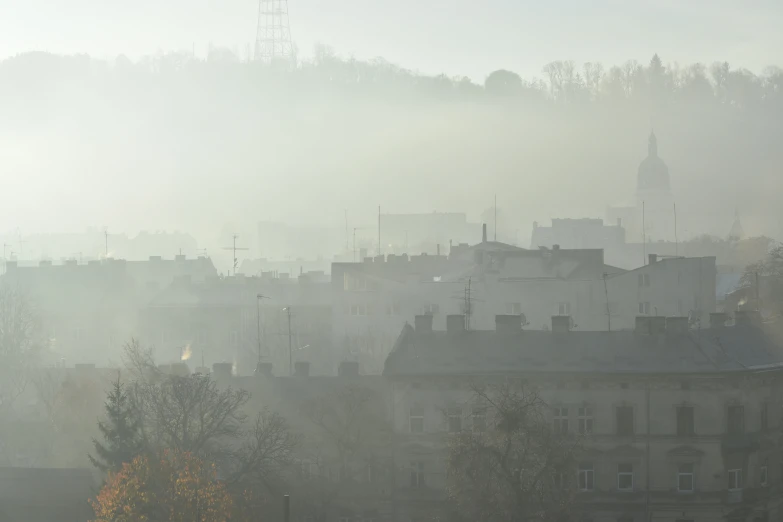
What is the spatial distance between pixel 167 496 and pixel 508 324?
12.3 meters

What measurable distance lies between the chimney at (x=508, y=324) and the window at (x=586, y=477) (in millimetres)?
4582

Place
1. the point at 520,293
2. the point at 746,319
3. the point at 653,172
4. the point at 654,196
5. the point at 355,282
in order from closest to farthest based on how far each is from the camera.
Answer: the point at 746,319
the point at 520,293
the point at 355,282
the point at 654,196
the point at 653,172

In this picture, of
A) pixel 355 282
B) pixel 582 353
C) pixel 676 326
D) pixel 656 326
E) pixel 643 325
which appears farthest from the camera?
pixel 355 282

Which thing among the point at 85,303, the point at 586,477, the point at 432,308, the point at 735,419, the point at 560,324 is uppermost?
the point at 85,303

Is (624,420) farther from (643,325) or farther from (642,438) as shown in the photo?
(643,325)

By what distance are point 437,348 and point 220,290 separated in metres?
33.2

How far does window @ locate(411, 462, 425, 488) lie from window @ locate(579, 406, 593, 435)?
4.26 meters

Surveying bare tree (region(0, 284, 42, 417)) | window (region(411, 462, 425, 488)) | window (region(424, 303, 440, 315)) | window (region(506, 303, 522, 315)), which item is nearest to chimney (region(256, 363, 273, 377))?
window (region(411, 462, 425, 488))

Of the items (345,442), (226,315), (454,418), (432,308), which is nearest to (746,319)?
(454,418)

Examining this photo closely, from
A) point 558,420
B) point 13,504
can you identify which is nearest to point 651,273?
point 558,420

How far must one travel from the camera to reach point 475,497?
28281mm

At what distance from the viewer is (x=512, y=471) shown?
1122 inches

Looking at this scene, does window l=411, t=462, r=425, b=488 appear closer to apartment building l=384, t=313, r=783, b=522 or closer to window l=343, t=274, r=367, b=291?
apartment building l=384, t=313, r=783, b=522

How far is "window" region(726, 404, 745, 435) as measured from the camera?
34.0 metres
